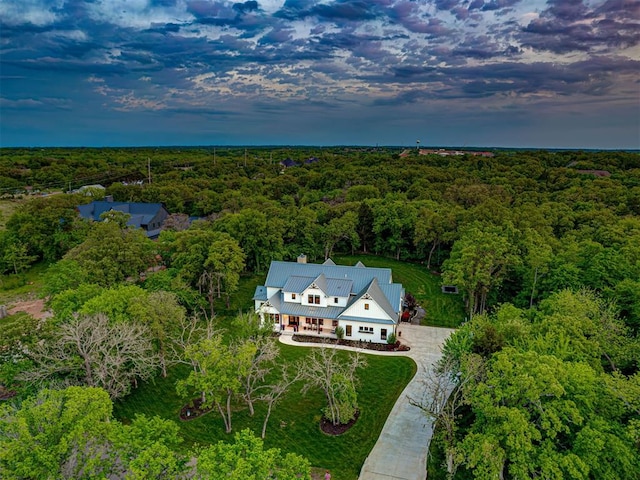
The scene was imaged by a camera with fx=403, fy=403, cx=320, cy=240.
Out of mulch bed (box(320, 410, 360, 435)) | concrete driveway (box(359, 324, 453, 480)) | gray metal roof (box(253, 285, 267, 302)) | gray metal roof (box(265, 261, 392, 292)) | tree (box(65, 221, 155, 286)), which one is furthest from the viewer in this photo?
gray metal roof (box(253, 285, 267, 302))

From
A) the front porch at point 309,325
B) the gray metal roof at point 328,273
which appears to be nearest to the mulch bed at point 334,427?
the front porch at point 309,325

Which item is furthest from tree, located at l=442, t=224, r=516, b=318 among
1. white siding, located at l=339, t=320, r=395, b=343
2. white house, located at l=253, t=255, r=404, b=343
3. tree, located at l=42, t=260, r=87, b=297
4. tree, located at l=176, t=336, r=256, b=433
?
tree, located at l=42, t=260, r=87, b=297

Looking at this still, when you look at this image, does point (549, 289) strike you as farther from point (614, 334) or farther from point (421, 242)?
point (421, 242)

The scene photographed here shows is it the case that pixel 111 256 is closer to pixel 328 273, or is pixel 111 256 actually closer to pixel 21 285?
pixel 328 273

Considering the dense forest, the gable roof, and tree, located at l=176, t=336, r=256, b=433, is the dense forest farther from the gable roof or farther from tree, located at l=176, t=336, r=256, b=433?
the gable roof

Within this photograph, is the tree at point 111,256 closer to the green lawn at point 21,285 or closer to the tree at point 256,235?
the tree at point 256,235
